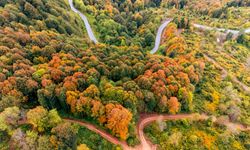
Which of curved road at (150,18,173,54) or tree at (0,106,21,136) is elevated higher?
tree at (0,106,21,136)

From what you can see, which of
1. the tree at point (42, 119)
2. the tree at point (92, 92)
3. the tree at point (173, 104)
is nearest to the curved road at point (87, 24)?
Result: the tree at point (92, 92)

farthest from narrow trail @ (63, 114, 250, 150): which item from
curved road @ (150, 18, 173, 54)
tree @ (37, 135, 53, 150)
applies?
curved road @ (150, 18, 173, 54)

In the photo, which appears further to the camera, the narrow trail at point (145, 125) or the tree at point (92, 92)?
the tree at point (92, 92)

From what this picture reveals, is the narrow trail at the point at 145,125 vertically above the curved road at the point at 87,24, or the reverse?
the curved road at the point at 87,24

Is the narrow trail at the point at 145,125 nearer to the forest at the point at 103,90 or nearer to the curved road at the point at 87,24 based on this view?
the forest at the point at 103,90

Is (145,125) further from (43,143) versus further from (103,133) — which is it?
(43,143)

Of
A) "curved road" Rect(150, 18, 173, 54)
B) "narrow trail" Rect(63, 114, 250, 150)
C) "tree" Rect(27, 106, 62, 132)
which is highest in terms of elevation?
"tree" Rect(27, 106, 62, 132)

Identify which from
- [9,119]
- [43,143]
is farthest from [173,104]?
[9,119]

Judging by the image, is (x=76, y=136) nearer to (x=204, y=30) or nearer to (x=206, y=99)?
(x=206, y=99)

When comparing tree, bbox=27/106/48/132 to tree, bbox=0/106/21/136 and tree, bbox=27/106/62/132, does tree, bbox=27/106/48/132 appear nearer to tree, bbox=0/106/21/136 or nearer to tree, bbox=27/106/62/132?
tree, bbox=27/106/62/132
